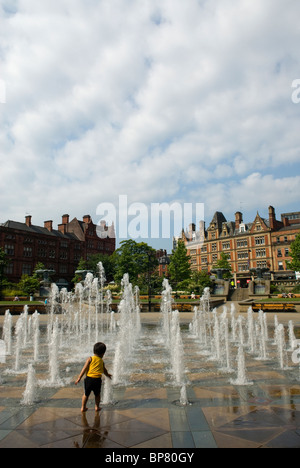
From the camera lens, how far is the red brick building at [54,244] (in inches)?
2456

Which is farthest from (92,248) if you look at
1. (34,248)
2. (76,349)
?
(76,349)

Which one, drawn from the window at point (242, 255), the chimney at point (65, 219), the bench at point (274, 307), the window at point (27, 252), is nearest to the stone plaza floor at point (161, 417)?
the bench at point (274, 307)

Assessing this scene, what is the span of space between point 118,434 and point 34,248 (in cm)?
6663

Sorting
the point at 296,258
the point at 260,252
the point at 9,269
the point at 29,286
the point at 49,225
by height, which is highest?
the point at 49,225

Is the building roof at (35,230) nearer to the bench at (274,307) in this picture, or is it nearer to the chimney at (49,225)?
the chimney at (49,225)

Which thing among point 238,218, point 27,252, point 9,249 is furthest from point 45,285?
point 238,218

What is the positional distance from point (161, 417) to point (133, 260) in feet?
179

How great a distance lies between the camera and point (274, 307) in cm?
2666

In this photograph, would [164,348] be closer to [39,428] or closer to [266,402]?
[266,402]

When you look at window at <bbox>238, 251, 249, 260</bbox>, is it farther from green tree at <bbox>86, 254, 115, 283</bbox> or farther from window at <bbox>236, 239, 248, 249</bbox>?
green tree at <bbox>86, 254, 115, 283</bbox>

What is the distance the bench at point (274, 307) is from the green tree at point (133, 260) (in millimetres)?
29022

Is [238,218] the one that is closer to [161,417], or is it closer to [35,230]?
[35,230]

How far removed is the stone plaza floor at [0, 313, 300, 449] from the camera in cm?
418

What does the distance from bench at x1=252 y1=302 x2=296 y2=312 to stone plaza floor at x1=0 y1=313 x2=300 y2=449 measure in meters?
20.4
